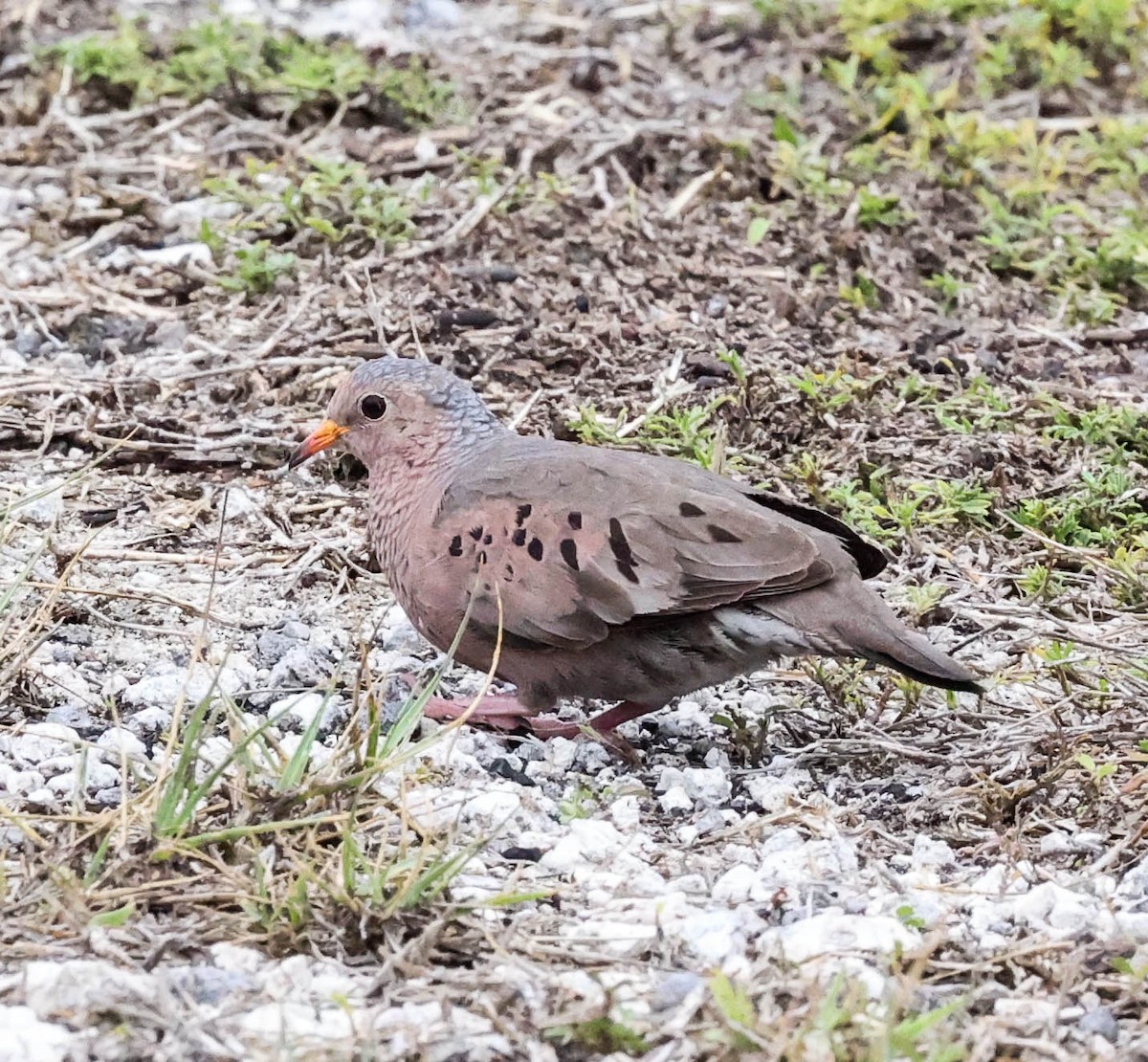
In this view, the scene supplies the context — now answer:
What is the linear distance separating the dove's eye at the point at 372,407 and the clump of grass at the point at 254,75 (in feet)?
9.79

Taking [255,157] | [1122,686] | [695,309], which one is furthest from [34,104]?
[1122,686]

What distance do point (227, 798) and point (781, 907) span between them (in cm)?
104

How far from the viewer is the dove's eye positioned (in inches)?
186

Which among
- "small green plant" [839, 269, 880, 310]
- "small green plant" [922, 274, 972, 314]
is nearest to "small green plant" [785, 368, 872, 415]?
"small green plant" [839, 269, 880, 310]

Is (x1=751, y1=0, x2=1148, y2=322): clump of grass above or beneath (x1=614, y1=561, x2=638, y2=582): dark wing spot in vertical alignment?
above

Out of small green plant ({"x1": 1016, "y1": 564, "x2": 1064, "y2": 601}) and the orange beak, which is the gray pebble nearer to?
small green plant ({"x1": 1016, "y1": 564, "x2": 1064, "y2": 601})

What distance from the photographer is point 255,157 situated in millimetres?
7266

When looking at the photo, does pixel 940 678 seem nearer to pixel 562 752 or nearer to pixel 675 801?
pixel 675 801

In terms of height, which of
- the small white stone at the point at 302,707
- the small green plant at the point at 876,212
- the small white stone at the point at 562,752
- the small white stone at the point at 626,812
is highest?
the small green plant at the point at 876,212

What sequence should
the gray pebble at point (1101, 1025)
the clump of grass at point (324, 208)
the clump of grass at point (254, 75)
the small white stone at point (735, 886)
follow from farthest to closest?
the clump of grass at point (254, 75)
the clump of grass at point (324, 208)
the small white stone at point (735, 886)
the gray pebble at point (1101, 1025)

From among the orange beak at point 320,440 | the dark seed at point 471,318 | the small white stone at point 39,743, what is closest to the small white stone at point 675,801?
the small white stone at point 39,743

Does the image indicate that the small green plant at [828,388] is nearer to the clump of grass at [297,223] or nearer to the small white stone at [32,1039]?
the clump of grass at [297,223]

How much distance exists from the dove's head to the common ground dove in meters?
0.17

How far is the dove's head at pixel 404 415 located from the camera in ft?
15.1
